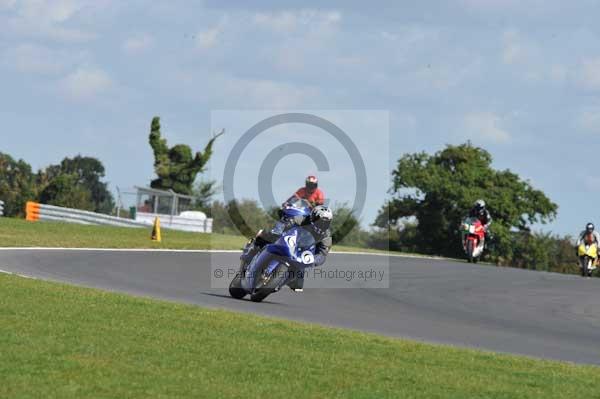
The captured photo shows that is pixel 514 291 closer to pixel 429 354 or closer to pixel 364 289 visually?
pixel 364 289

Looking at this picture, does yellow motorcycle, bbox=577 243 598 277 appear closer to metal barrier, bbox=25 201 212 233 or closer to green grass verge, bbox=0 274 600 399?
metal barrier, bbox=25 201 212 233

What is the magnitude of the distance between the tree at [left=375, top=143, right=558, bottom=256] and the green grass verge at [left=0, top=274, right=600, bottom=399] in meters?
60.3

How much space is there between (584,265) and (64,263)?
675 inches

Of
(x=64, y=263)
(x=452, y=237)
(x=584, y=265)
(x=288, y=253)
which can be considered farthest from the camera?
(x=452, y=237)

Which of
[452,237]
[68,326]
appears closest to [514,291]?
[68,326]

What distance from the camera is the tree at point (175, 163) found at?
73625 mm

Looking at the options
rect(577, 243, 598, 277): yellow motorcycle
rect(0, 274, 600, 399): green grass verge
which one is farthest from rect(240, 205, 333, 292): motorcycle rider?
rect(577, 243, 598, 277): yellow motorcycle

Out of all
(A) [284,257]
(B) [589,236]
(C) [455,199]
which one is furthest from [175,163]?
(A) [284,257]

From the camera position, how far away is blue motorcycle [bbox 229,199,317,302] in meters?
15.7

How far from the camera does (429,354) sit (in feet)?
36.7

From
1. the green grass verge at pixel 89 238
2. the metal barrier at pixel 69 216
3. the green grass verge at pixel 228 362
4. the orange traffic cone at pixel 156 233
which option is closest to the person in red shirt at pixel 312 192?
the green grass verge at pixel 228 362

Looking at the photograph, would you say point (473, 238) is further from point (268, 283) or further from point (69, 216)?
Result: point (268, 283)

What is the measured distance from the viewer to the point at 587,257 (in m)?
33.2

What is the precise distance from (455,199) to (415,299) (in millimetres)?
54875
